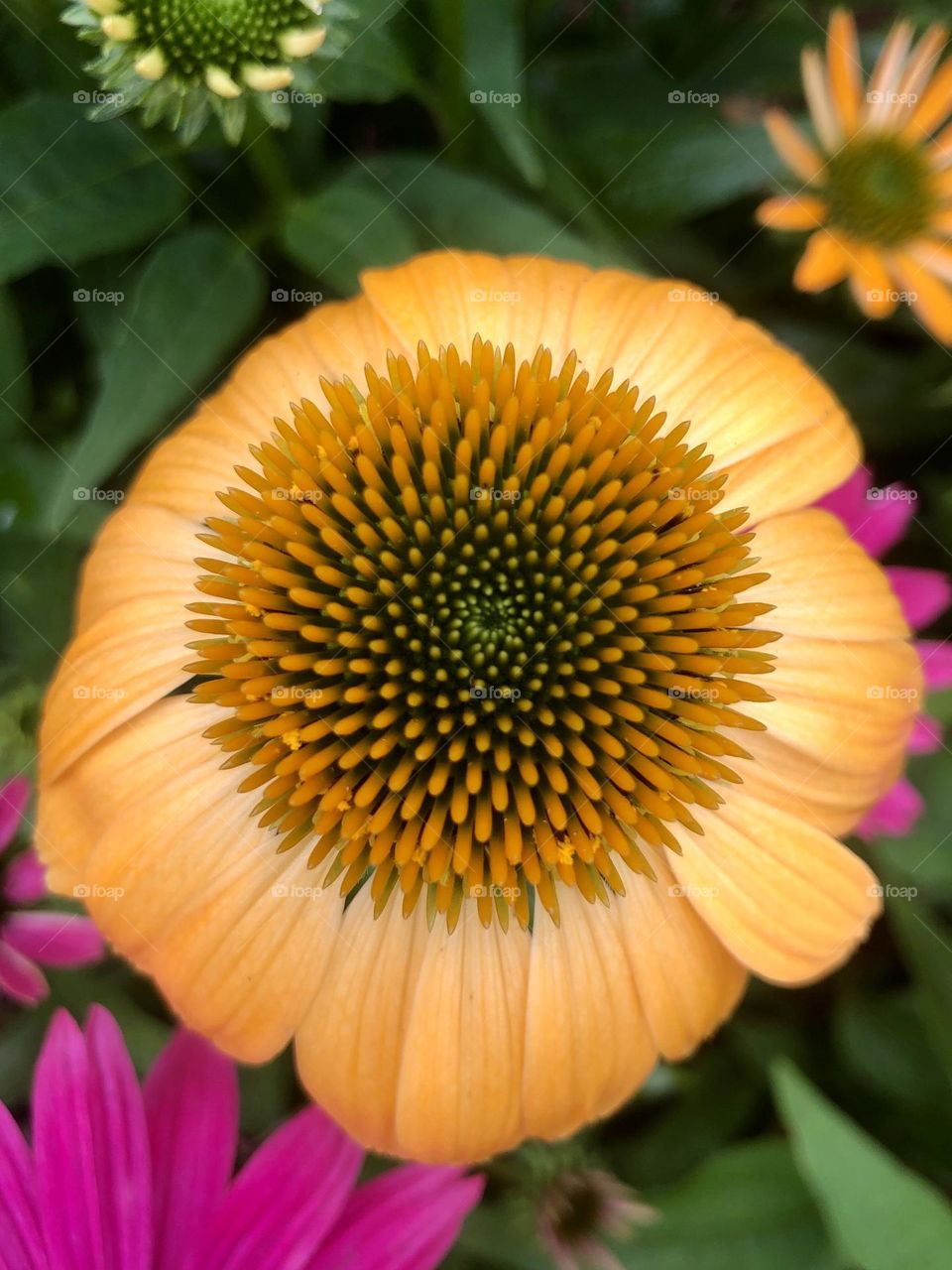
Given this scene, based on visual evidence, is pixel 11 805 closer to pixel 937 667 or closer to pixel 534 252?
pixel 534 252

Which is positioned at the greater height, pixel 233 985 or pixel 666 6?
pixel 666 6

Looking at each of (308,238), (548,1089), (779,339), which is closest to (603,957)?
(548,1089)

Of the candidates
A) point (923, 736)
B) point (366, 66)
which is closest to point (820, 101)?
point (366, 66)

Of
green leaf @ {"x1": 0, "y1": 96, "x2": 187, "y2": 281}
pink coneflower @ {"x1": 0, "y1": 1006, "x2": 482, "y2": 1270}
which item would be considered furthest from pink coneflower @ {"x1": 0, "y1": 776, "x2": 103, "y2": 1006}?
green leaf @ {"x1": 0, "y1": 96, "x2": 187, "y2": 281}

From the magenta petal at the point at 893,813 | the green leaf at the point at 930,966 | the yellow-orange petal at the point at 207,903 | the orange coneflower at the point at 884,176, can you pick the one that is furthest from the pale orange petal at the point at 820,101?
the yellow-orange petal at the point at 207,903

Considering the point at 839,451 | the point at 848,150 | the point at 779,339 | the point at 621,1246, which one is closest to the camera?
the point at 839,451

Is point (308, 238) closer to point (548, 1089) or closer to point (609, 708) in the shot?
point (609, 708)
